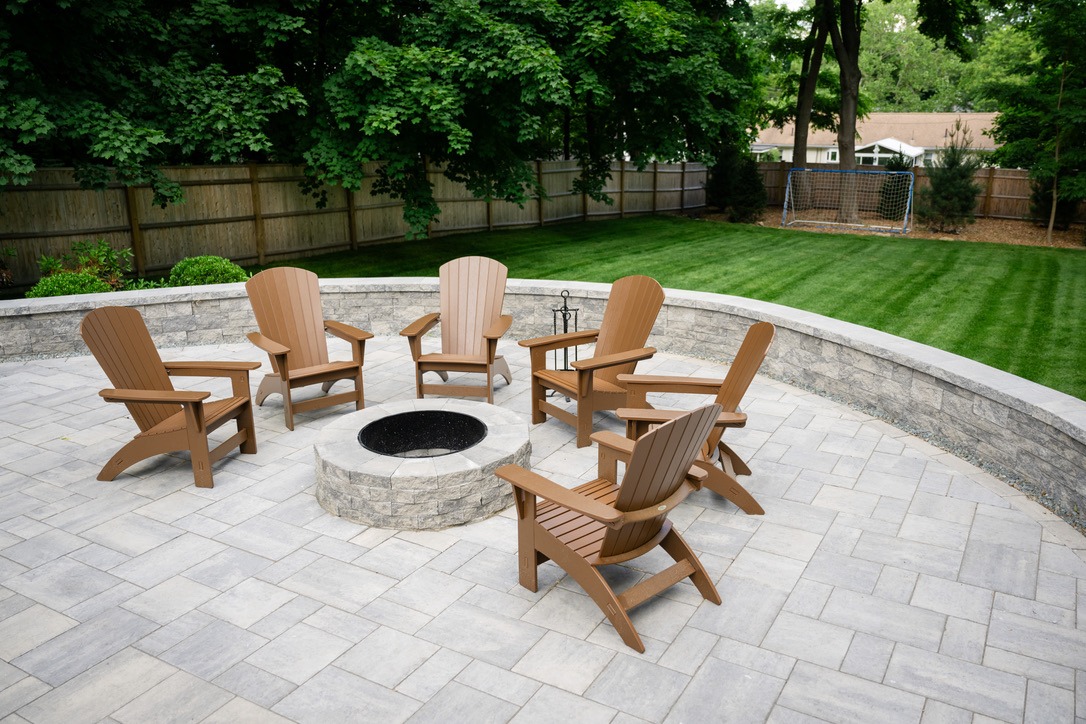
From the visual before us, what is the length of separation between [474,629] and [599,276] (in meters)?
8.19

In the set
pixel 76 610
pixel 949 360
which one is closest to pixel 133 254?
pixel 76 610

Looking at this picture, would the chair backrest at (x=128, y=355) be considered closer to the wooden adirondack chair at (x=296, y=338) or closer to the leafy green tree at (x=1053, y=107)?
the wooden adirondack chair at (x=296, y=338)

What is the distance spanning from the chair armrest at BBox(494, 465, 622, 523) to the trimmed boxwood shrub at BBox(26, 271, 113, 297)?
21.0 feet

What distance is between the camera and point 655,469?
3.19 meters

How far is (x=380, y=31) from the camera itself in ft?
40.1

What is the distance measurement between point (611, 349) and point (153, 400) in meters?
3.02

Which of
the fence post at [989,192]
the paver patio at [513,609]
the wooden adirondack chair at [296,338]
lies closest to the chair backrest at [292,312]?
the wooden adirondack chair at [296,338]

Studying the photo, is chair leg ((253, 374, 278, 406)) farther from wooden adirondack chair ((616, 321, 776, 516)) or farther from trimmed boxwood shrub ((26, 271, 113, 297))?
trimmed boxwood shrub ((26, 271, 113, 297))

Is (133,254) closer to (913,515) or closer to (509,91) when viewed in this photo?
(509,91)

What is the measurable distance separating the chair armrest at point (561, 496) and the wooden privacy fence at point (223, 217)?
8659mm

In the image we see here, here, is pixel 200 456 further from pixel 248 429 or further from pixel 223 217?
pixel 223 217

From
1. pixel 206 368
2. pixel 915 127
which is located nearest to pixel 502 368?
pixel 206 368

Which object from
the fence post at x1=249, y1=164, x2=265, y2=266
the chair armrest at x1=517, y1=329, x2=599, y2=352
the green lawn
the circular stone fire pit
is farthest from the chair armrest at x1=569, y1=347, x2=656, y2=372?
the fence post at x1=249, y1=164, x2=265, y2=266

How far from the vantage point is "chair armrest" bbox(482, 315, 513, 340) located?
5.90m
